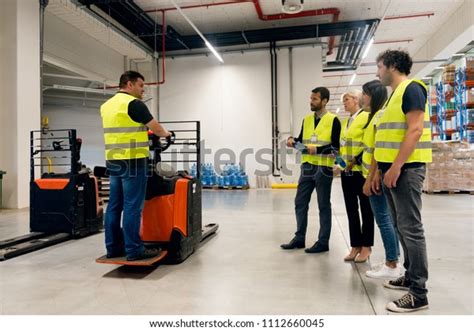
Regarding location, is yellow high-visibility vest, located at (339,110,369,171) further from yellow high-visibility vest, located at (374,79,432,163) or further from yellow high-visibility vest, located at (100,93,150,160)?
yellow high-visibility vest, located at (100,93,150,160)

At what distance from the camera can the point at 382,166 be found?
2418 mm

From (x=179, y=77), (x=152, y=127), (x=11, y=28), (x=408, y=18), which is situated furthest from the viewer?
(x=179, y=77)

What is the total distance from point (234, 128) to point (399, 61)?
10318mm

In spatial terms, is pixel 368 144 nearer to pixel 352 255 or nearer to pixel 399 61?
pixel 399 61

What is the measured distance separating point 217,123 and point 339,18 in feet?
17.1

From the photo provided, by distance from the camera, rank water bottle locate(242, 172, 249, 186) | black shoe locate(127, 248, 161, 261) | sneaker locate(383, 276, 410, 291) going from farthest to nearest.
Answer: water bottle locate(242, 172, 249, 186), black shoe locate(127, 248, 161, 261), sneaker locate(383, 276, 410, 291)

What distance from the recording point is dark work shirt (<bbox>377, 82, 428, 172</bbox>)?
2.16 m

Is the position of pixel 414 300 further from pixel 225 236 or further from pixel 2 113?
pixel 2 113

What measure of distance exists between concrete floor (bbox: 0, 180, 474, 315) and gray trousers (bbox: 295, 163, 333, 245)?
23 cm

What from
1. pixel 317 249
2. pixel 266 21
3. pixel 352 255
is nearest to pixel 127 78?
pixel 317 249

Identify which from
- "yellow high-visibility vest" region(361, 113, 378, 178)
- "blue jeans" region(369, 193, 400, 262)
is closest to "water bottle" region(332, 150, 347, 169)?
"yellow high-visibility vest" region(361, 113, 378, 178)
